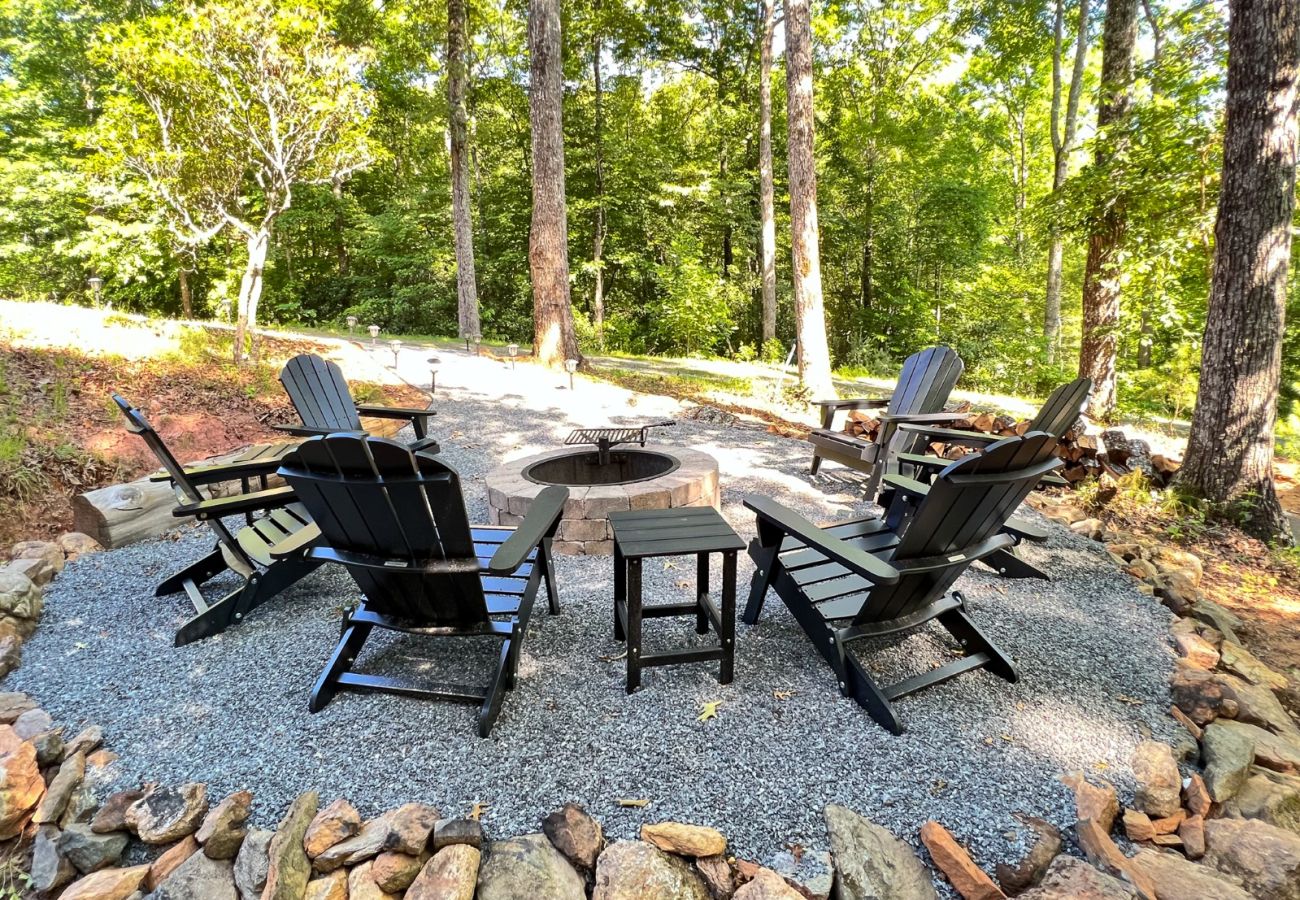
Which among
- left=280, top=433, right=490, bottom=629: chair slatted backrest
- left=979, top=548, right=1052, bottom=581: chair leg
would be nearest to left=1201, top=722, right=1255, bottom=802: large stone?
left=979, top=548, right=1052, bottom=581: chair leg

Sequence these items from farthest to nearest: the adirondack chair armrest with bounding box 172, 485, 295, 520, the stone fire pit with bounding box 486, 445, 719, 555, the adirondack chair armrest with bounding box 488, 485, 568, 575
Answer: the stone fire pit with bounding box 486, 445, 719, 555 < the adirondack chair armrest with bounding box 172, 485, 295, 520 < the adirondack chair armrest with bounding box 488, 485, 568, 575

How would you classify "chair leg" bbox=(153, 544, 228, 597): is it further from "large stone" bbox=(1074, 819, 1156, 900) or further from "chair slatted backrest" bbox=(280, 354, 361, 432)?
"large stone" bbox=(1074, 819, 1156, 900)

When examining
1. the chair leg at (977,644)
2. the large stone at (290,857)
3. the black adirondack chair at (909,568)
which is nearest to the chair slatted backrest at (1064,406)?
the black adirondack chair at (909,568)

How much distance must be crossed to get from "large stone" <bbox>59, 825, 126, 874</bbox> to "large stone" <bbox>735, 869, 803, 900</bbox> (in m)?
1.58

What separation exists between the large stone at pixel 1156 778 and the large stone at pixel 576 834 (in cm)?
145

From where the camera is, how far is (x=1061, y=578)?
3064mm

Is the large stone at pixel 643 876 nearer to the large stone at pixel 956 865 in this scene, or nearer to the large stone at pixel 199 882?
the large stone at pixel 956 865

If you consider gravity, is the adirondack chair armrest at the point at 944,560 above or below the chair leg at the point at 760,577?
above

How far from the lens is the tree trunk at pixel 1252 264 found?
3607 millimetres

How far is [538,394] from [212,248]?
13.2m

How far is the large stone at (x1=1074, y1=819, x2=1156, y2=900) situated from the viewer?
54.5 inches

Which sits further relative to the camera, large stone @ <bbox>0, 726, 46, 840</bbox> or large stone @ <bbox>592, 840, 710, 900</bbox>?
large stone @ <bbox>0, 726, 46, 840</bbox>

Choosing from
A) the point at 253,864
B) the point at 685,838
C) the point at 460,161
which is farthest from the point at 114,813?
the point at 460,161

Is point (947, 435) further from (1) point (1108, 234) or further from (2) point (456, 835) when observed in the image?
(1) point (1108, 234)
